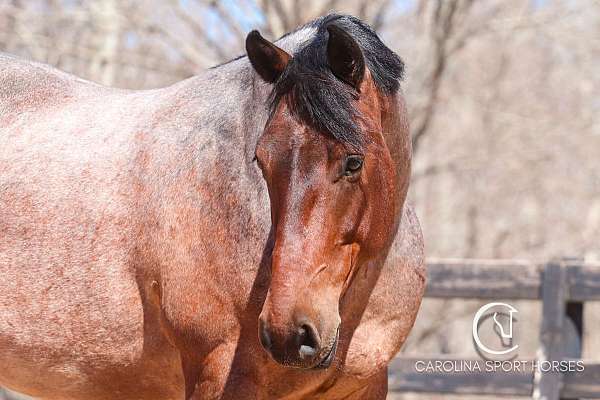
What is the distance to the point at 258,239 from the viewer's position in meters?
3.54

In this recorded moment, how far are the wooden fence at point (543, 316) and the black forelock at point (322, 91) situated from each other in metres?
3.90

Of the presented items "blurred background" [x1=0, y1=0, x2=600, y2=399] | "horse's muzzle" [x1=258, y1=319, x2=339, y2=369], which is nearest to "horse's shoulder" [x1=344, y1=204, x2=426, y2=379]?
"horse's muzzle" [x1=258, y1=319, x2=339, y2=369]

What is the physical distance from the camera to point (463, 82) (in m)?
18.0

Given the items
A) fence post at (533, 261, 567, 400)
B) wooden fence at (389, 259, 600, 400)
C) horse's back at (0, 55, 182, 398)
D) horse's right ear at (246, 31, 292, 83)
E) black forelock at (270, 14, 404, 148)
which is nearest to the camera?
black forelock at (270, 14, 404, 148)

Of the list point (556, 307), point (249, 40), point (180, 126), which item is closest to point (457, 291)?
point (556, 307)

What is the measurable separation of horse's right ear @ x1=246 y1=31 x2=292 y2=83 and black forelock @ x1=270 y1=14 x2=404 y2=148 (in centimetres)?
8

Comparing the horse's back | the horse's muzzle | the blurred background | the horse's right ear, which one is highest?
the blurred background

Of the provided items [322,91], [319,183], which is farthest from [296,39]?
[319,183]

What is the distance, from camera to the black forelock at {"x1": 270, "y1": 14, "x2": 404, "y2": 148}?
3088 mm

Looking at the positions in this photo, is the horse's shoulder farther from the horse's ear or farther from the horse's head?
the horse's ear

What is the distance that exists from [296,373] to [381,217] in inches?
26.2

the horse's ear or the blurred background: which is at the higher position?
the blurred background

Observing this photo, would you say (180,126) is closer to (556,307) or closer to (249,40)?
(249,40)

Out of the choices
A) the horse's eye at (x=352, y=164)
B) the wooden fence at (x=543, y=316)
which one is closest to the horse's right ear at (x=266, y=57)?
the horse's eye at (x=352, y=164)
